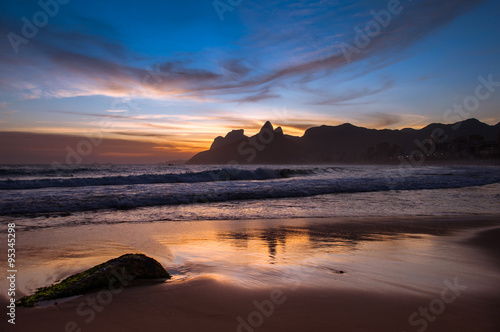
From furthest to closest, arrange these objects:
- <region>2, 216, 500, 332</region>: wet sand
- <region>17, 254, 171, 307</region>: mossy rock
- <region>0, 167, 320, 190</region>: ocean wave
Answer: <region>0, 167, 320, 190</region>: ocean wave, <region>17, 254, 171, 307</region>: mossy rock, <region>2, 216, 500, 332</region>: wet sand

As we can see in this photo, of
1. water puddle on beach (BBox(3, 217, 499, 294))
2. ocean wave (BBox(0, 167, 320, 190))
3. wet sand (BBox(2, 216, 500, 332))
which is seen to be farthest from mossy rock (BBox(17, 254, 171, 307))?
ocean wave (BBox(0, 167, 320, 190))

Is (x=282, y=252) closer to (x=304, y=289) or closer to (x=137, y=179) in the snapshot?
(x=304, y=289)

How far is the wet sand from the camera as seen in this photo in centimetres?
284

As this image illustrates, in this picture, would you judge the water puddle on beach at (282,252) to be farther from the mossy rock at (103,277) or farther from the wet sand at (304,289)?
the mossy rock at (103,277)

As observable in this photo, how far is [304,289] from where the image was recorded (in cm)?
369

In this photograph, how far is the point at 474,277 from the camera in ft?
14.0

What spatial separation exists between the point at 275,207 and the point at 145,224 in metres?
5.60

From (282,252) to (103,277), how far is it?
3.18 metres

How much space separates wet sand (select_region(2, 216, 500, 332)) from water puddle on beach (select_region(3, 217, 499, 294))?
0.02 metres

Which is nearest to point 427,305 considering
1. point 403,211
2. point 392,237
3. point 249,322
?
point 249,322

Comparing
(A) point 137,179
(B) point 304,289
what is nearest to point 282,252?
(B) point 304,289

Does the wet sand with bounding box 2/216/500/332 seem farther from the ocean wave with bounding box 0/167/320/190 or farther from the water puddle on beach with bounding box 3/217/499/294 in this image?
the ocean wave with bounding box 0/167/320/190

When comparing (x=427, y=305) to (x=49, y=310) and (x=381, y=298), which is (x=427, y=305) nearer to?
(x=381, y=298)

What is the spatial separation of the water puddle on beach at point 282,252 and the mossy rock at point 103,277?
37 cm
